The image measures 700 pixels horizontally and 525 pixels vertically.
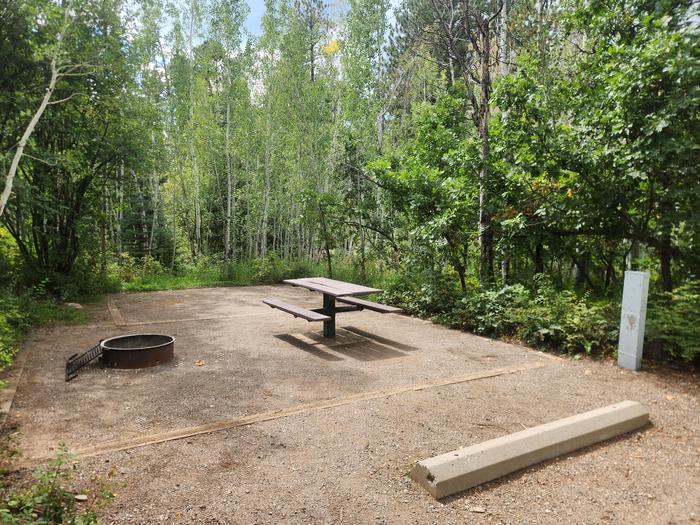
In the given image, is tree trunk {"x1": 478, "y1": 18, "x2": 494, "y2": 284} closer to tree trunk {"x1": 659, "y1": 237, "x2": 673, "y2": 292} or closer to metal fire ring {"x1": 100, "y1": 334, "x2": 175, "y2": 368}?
tree trunk {"x1": 659, "y1": 237, "x2": 673, "y2": 292}

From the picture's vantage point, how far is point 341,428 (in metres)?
3.09

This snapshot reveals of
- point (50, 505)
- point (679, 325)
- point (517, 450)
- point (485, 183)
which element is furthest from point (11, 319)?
point (679, 325)

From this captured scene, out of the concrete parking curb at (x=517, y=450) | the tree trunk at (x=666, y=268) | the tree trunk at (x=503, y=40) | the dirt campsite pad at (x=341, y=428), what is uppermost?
the tree trunk at (x=503, y=40)

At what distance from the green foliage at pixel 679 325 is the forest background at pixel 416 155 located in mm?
27

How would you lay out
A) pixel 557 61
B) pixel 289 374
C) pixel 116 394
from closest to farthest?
1. pixel 116 394
2. pixel 289 374
3. pixel 557 61

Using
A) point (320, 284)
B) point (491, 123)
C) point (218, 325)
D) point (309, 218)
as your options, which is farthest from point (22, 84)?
point (491, 123)

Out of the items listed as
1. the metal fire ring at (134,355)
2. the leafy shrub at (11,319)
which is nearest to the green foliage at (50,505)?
the metal fire ring at (134,355)

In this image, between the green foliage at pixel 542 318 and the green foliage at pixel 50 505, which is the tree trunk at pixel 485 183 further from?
the green foliage at pixel 50 505

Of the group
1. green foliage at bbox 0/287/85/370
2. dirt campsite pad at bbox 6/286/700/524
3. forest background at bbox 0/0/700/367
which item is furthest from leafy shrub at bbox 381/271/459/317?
green foliage at bbox 0/287/85/370

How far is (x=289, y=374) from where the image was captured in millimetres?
4312

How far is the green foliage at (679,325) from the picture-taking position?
14.3ft

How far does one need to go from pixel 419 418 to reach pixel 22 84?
24.8ft

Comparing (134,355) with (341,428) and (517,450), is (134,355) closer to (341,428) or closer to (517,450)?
(341,428)

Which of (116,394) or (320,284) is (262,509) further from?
(320,284)
